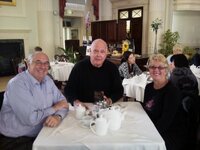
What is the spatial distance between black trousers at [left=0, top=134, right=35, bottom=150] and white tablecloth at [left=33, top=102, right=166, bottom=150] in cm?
28

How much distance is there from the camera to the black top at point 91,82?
7.71ft

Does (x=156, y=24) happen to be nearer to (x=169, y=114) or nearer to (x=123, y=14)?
(x=123, y=14)

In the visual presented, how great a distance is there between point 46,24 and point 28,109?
22.6 ft

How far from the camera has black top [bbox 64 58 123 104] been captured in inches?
92.5

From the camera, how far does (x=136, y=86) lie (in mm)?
3562

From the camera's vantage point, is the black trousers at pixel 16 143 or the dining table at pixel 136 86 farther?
the dining table at pixel 136 86

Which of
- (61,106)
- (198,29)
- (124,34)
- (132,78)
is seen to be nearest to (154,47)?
(124,34)

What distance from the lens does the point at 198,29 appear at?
30.8 feet

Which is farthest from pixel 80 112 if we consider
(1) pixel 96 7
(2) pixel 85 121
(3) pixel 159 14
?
(1) pixel 96 7

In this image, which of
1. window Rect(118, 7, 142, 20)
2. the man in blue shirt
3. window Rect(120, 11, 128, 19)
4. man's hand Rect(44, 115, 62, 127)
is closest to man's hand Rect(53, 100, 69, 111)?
the man in blue shirt

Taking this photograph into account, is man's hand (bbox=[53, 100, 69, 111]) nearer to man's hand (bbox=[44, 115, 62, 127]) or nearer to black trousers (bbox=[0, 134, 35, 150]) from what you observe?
man's hand (bbox=[44, 115, 62, 127])

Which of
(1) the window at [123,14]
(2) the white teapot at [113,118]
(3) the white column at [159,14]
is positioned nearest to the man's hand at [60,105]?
(2) the white teapot at [113,118]

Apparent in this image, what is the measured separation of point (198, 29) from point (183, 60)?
23.2 ft

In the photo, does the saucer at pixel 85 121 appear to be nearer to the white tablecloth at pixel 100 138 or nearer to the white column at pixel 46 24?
the white tablecloth at pixel 100 138
